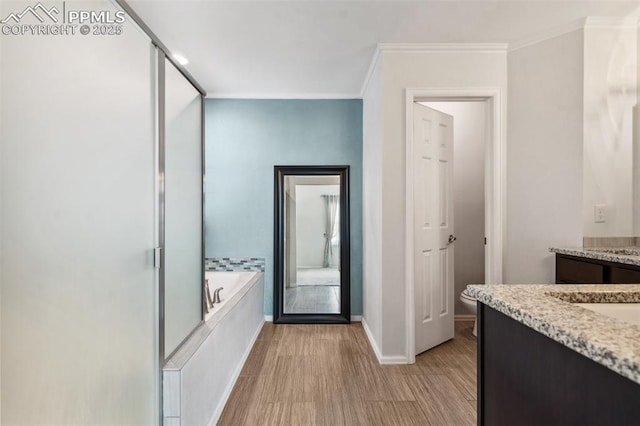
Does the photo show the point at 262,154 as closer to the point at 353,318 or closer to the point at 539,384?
the point at 353,318

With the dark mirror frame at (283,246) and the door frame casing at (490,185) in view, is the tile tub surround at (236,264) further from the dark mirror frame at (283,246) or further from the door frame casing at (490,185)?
the door frame casing at (490,185)

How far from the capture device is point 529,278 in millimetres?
2518

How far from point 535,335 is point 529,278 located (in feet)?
6.78

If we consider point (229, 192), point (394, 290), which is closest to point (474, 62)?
point (394, 290)

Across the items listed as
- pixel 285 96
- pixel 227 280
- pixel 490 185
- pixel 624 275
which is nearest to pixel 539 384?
pixel 624 275

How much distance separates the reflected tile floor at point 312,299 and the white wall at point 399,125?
1.16 m

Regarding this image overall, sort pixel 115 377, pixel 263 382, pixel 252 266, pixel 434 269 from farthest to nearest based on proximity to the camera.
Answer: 1. pixel 252 266
2. pixel 434 269
3. pixel 263 382
4. pixel 115 377

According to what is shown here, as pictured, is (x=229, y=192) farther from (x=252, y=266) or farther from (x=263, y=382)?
(x=263, y=382)

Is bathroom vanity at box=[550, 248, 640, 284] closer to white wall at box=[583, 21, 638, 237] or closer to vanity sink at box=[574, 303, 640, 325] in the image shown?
white wall at box=[583, 21, 638, 237]

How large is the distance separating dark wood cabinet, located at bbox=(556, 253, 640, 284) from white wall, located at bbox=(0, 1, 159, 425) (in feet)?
7.83

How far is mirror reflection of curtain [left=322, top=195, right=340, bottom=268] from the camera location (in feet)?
12.2

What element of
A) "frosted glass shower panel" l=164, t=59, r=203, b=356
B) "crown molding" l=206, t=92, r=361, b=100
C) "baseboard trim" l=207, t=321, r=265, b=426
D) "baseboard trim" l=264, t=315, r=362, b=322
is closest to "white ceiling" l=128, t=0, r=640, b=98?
"crown molding" l=206, t=92, r=361, b=100

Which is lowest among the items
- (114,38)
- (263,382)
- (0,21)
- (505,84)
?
(263,382)

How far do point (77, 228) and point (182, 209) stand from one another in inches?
27.6
